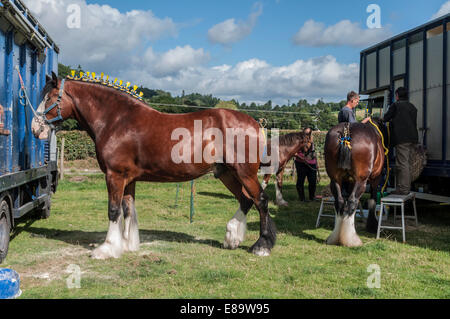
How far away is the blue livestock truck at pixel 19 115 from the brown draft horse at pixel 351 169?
461 centimetres

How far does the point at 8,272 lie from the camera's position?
361 centimetres

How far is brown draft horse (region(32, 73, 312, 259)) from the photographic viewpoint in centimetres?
511

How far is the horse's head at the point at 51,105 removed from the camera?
17.2ft

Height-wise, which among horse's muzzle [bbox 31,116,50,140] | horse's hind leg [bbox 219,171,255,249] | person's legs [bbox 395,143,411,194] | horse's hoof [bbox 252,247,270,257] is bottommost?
horse's hoof [bbox 252,247,270,257]

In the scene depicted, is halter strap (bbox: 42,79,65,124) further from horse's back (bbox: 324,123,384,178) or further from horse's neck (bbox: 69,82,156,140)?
horse's back (bbox: 324,123,384,178)

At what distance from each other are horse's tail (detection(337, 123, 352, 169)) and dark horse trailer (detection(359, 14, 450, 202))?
2132 mm

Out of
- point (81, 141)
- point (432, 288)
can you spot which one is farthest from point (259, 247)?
point (81, 141)

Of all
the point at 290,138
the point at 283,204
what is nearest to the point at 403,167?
the point at 290,138

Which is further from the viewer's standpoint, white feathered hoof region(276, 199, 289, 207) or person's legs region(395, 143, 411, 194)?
white feathered hoof region(276, 199, 289, 207)

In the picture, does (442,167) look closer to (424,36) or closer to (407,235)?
(407,235)

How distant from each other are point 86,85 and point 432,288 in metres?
4.97

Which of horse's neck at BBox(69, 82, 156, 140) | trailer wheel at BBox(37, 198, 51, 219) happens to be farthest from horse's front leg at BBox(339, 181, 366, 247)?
trailer wheel at BBox(37, 198, 51, 219)

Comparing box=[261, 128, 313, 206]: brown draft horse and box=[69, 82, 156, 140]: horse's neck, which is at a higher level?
box=[69, 82, 156, 140]: horse's neck
